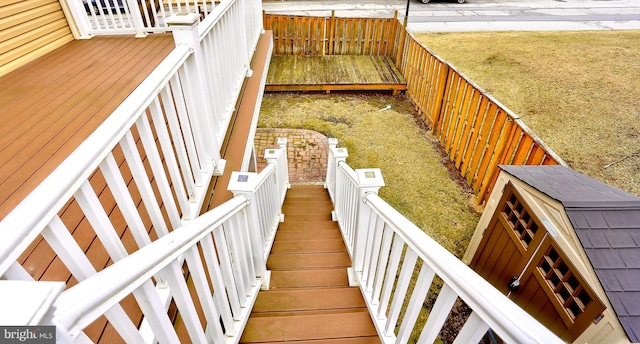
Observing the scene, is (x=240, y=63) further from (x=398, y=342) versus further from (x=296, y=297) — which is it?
(x=398, y=342)

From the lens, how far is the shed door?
7.14 feet

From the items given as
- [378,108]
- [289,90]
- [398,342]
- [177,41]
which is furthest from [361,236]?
[289,90]

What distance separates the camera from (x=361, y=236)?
2553mm

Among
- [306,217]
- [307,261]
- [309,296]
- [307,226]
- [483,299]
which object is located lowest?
[306,217]

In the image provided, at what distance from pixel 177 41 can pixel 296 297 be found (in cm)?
211

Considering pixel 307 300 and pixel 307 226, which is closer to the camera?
pixel 307 300

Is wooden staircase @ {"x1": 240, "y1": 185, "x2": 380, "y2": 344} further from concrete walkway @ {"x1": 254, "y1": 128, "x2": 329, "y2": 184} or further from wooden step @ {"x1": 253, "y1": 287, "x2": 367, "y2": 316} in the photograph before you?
concrete walkway @ {"x1": 254, "y1": 128, "x2": 329, "y2": 184}

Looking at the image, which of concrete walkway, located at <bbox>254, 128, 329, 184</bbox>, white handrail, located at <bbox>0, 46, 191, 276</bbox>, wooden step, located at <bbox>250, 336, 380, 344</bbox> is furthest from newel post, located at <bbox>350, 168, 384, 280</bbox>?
concrete walkway, located at <bbox>254, 128, 329, 184</bbox>

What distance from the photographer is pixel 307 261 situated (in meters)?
3.29

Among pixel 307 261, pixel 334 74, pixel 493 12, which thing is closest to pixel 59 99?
pixel 307 261

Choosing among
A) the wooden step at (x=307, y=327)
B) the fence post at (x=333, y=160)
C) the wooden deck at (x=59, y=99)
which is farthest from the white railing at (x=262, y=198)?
the wooden deck at (x=59, y=99)

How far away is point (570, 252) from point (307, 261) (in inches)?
88.6

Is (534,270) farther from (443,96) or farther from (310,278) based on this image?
(443,96)

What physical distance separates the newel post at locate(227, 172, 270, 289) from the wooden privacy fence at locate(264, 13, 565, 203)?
133 inches
